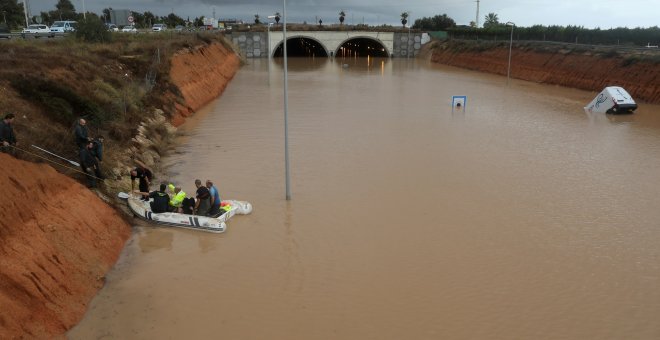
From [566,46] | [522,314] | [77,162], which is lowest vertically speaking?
[522,314]

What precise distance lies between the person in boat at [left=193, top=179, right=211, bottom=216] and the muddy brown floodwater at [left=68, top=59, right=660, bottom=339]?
71 cm

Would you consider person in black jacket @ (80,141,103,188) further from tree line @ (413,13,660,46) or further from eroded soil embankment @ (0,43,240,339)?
tree line @ (413,13,660,46)

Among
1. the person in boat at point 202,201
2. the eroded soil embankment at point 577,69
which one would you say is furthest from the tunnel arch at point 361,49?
the person in boat at point 202,201

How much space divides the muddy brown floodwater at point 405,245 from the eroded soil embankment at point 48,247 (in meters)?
0.44

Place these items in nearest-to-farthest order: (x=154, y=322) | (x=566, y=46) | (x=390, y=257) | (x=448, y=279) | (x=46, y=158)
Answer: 1. (x=154, y=322)
2. (x=448, y=279)
3. (x=390, y=257)
4. (x=46, y=158)
5. (x=566, y=46)

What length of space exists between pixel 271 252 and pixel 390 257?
9.83ft

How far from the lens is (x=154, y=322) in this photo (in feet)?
30.1

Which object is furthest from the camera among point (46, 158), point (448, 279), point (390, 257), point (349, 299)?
point (46, 158)

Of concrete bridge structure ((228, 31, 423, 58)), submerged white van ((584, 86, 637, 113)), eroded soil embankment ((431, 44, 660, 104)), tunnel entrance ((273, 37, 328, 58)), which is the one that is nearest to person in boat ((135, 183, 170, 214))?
submerged white van ((584, 86, 637, 113))

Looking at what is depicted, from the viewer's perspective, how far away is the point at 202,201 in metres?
13.3

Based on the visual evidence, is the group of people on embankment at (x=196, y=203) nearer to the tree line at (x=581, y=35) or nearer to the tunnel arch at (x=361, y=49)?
the tree line at (x=581, y=35)

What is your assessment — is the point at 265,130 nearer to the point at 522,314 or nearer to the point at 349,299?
the point at 349,299

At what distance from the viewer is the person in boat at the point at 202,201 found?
1315 centimetres

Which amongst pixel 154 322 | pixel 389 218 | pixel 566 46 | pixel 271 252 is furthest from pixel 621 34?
pixel 154 322
